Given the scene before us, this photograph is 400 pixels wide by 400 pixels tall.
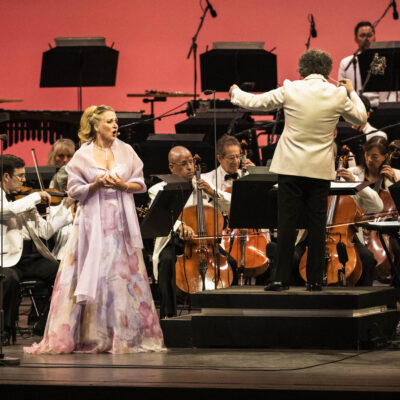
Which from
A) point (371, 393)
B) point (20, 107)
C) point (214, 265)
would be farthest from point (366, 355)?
point (20, 107)

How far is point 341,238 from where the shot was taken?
5.16m

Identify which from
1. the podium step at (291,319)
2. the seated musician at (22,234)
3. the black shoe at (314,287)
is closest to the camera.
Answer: the podium step at (291,319)

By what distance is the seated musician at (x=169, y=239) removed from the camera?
534 cm

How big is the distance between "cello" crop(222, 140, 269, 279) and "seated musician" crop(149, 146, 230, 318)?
21 cm

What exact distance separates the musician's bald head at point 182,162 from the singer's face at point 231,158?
1.30ft

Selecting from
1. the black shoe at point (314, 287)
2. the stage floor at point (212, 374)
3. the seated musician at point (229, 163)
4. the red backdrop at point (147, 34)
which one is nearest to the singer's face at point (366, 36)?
the red backdrop at point (147, 34)

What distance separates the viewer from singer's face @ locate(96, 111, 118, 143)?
4727mm

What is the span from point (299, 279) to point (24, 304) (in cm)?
267

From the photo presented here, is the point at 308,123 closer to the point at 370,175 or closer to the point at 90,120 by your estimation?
the point at 90,120

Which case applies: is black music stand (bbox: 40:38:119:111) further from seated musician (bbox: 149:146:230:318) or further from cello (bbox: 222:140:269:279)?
cello (bbox: 222:140:269:279)

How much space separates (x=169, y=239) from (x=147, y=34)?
15.0ft

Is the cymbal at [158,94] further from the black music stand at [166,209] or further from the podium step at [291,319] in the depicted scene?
the podium step at [291,319]

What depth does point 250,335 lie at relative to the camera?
4.41 m

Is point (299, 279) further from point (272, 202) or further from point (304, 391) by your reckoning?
point (304, 391)
